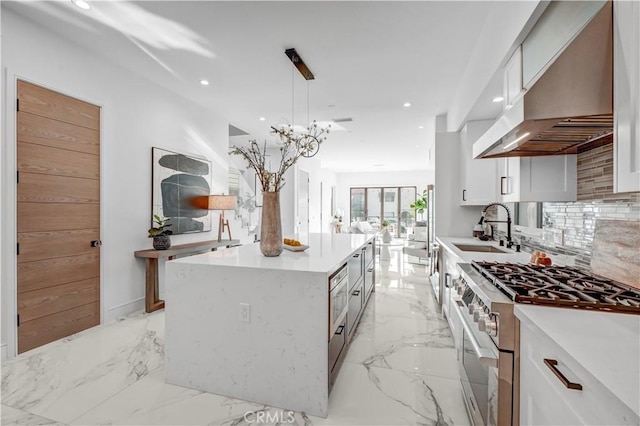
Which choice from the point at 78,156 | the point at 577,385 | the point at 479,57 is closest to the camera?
the point at 577,385

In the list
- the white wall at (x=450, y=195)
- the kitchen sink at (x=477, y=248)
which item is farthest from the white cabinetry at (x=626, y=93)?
the white wall at (x=450, y=195)

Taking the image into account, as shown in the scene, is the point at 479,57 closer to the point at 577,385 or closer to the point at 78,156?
the point at 577,385

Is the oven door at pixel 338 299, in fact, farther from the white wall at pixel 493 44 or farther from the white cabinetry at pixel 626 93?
the white wall at pixel 493 44

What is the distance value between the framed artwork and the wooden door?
709 mm

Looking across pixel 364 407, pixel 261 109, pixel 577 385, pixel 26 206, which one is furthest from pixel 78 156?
pixel 577 385

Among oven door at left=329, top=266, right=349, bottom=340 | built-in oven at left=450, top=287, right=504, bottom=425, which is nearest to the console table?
oven door at left=329, top=266, right=349, bottom=340

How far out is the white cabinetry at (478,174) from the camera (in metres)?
3.29

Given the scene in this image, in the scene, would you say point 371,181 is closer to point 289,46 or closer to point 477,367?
point 289,46

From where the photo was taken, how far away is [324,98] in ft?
13.5

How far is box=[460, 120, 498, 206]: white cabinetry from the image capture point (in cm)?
329

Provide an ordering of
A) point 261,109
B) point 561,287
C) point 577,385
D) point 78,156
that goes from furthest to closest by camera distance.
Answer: point 261,109 < point 78,156 < point 561,287 < point 577,385

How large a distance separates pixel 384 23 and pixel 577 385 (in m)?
2.66

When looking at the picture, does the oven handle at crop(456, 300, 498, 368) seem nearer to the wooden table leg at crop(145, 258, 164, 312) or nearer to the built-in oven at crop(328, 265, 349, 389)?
the built-in oven at crop(328, 265, 349, 389)

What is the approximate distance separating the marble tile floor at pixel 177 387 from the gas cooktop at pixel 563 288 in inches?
35.2
